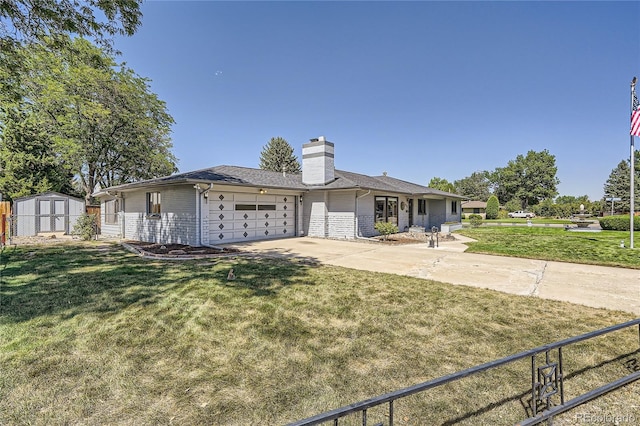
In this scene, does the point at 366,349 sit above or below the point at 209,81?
below

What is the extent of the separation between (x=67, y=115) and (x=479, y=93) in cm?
2680

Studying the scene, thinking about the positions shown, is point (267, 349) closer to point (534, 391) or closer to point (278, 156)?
point (534, 391)

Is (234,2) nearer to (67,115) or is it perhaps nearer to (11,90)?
(11,90)

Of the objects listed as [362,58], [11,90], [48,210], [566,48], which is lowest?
[48,210]

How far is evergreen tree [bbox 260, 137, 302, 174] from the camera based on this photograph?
42.0 metres

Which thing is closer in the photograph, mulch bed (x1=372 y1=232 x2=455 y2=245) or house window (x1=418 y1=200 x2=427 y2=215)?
mulch bed (x1=372 y1=232 x2=455 y2=245)

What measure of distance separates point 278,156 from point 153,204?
29.9 meters

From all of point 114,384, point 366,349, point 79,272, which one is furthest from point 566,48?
point 79,272

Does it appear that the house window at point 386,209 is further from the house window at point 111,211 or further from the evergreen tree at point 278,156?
the evergreen tree at point 278,156

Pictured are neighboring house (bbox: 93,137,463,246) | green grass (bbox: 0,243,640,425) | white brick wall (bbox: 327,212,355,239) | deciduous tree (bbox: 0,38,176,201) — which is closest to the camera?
green grass (bbox: 0,243,640,425)

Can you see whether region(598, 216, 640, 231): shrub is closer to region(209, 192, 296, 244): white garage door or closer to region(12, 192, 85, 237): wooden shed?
region(209, 192, 296, 244): white garage door

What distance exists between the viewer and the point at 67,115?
64.2 feet

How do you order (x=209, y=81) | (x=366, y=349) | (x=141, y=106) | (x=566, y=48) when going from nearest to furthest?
(x=366, y=349) → (x=566, y=48) → (x=209, y=81) → (x=141, y=106)

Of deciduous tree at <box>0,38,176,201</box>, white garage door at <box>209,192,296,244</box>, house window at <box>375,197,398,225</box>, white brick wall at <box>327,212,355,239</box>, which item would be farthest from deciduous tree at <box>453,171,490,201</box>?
deciduous tree at <box>0,38,176,201</box>
